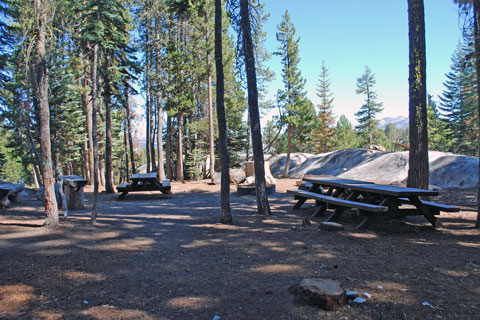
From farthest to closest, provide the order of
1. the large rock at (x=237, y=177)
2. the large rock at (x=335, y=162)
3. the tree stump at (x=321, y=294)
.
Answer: the large rock at (x=335, y=162)
the large rock at (x=237, y=177)
the tree stump at (x=321, y=294)

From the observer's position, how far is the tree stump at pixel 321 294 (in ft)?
9.71

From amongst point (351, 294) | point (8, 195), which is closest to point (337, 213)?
point (351, 294)

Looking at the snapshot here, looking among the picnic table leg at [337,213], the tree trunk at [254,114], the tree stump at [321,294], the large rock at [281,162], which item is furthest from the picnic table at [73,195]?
the large rock at [281,162]

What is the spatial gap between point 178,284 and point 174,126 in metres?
23.6

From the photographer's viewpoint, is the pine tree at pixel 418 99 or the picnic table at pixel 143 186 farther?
the picnic table at pixel 143 186

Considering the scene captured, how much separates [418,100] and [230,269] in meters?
6.48

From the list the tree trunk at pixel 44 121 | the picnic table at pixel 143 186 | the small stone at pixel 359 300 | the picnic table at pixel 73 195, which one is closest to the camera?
the small stone at pixel 359 300

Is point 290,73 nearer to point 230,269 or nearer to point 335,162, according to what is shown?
point 335,162

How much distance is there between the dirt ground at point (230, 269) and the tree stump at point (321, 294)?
0.08 metres

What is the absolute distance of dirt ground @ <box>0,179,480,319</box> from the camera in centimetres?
310

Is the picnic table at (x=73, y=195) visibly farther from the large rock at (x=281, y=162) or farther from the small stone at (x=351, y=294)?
the large rock at (x=281, y=162)

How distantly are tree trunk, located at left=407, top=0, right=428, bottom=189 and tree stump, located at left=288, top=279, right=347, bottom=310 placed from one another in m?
5.55

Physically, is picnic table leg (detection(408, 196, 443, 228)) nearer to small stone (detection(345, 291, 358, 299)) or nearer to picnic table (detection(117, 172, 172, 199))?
small stone (detection(345, 291, 358, 299))

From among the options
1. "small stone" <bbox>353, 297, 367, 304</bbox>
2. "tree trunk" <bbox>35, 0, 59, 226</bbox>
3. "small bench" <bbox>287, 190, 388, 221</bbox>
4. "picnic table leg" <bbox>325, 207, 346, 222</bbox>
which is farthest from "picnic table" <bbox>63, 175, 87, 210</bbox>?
"small stone" <bbox>353, 297, 367, 304</bbox>
